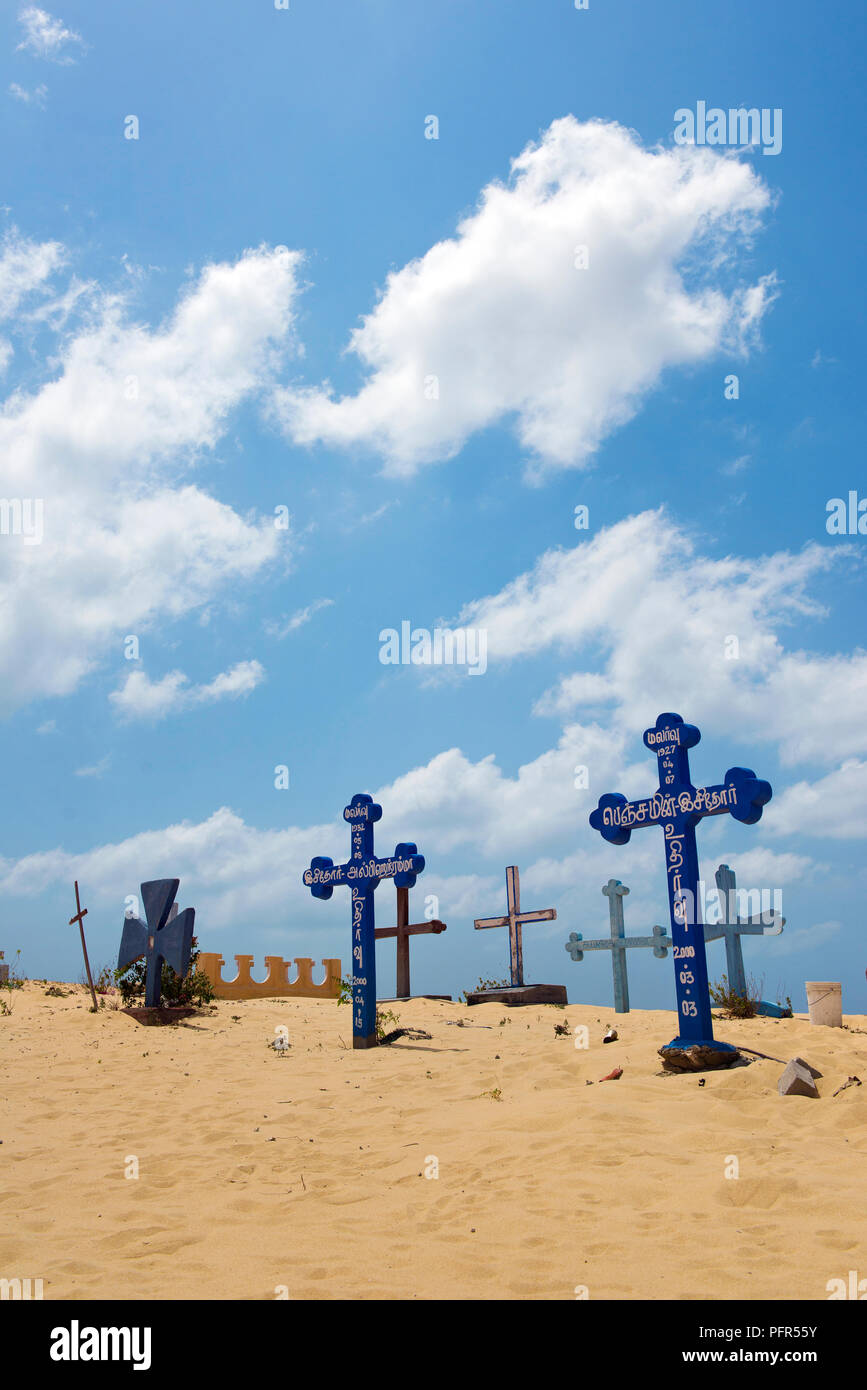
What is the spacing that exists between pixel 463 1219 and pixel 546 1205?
1.75ft

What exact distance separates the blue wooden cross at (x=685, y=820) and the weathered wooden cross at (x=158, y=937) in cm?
788

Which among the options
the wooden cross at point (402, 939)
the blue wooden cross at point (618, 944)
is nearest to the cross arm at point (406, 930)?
the wooden cross at point (402, 939)

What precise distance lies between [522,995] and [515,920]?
5.56ft

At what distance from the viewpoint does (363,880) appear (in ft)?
45.9

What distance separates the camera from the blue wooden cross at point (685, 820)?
9.45 meters

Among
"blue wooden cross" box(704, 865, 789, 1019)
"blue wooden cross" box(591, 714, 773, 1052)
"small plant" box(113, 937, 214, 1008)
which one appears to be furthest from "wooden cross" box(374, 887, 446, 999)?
"blue wooden cross" box(591, 714, 773, 1052)

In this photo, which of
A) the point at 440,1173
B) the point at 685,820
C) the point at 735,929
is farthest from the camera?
the point at 735,929

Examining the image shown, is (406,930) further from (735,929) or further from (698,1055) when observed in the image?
(698,1055)

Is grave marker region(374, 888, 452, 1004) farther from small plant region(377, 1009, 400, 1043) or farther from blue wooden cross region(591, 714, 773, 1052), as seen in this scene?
blue wooden cross region(591, 714, 773, 1052)

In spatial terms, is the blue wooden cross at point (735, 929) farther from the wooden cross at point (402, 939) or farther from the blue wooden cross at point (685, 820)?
the wooden cross at point (402, 939)

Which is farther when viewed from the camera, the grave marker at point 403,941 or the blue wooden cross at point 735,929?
the grave marker at point 403,941

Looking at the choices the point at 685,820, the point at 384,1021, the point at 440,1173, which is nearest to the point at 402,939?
the point at 384,1021

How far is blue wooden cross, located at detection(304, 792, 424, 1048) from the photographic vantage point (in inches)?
511
